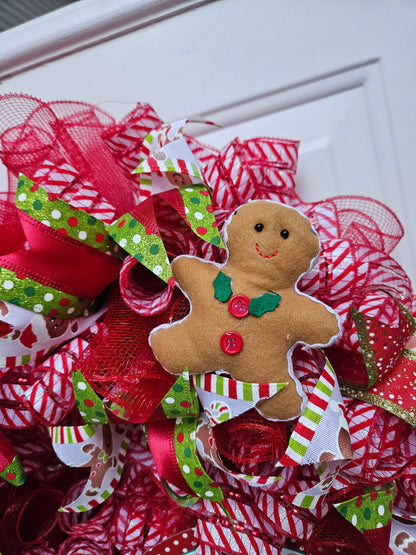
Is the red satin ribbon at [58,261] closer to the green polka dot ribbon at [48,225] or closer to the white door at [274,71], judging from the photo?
the green polka dot ribbon at [48,225]

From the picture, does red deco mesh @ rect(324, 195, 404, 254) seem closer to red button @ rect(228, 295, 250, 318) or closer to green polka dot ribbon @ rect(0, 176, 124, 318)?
red button @ rect(228, 295, 250, 318)

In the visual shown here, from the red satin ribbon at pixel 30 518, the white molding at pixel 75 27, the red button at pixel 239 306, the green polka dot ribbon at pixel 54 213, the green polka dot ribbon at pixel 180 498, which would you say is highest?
the white molding at pixel 75 27

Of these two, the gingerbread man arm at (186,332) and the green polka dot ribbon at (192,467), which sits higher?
the gingerbread man arm at (186,332)

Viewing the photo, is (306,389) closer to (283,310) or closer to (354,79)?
(283,310)

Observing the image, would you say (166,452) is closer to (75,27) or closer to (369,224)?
(369,224)

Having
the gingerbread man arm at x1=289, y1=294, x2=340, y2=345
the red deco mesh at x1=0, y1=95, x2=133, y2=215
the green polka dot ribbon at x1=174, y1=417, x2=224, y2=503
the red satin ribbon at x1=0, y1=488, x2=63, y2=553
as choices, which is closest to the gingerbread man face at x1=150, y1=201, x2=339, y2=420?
the gingerbread man arm at x1=289, y1=294, x2=340, y2=345

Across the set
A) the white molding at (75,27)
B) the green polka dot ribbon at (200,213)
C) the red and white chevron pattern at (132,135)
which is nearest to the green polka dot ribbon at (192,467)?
the green polka dot ribbon at (200,213)
